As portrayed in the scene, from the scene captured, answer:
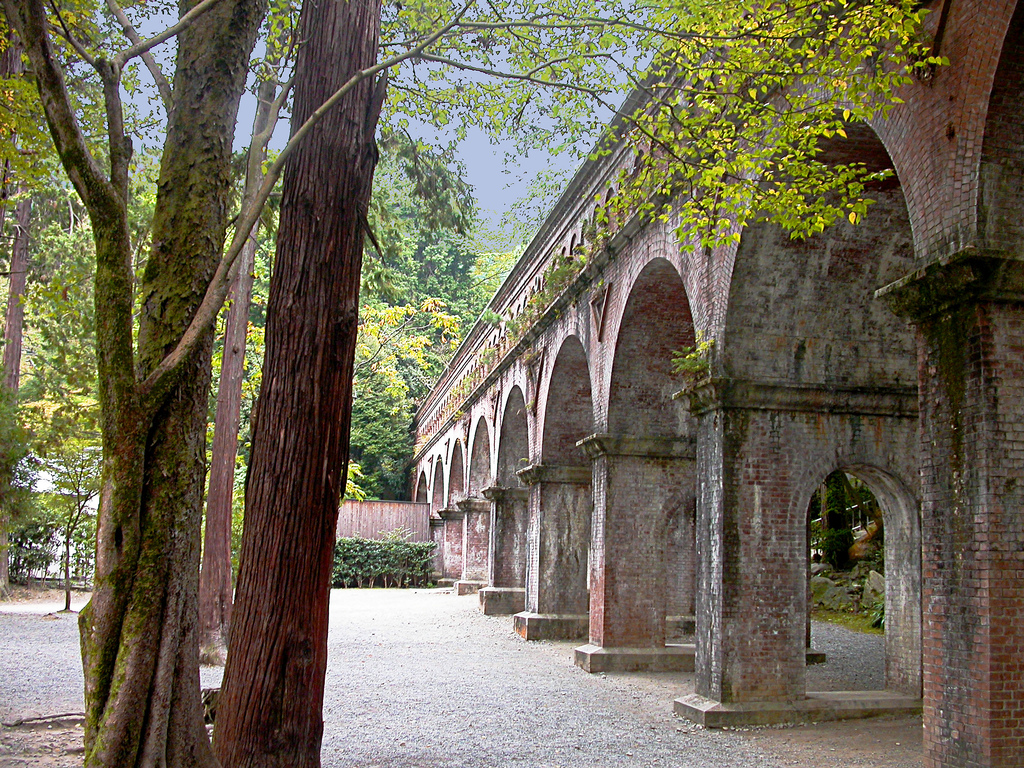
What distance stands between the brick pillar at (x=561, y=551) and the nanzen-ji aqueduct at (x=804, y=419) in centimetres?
4

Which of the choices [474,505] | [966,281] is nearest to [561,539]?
[474,505]

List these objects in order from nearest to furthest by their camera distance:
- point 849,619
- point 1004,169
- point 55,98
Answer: point 55,98
point 1004,169
point 849,619

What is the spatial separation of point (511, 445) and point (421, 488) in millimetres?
19217

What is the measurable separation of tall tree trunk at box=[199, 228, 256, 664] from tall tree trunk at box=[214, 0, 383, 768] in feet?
20.9

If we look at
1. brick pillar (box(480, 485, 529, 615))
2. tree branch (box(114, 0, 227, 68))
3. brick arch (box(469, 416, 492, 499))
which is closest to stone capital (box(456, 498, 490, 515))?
brick arch (box(469, 416, 492, 499))

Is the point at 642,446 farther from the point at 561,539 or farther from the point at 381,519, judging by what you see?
the point at 381,519

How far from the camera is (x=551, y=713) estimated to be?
30.5 feet

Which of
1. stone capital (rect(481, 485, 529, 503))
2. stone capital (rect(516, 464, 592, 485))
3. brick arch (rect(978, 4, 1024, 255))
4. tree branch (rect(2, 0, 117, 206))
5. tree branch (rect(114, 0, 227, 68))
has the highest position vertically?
brick arch (rect(978, 4, 1024, 255))

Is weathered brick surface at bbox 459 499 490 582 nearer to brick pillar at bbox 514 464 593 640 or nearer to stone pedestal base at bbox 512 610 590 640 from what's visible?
brick pillar at bbox 514 464 593 640

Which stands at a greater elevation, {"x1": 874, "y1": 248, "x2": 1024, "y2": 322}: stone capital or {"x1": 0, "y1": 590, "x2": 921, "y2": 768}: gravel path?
{"x1": 874, "y1": 248, "x2": 1024, "y2": 322}: stone capital

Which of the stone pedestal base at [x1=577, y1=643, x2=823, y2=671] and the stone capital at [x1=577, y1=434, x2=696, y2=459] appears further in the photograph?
the stone capital at [x1=577, y1=434, x2=696, y2=459]

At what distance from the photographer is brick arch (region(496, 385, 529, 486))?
21130mm

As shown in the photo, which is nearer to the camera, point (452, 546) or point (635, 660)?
point (635, 660)

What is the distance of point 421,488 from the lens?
131 feet
